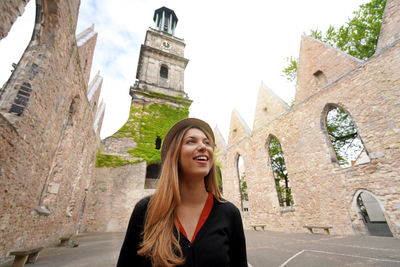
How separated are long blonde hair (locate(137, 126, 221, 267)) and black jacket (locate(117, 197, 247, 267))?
0.06 m

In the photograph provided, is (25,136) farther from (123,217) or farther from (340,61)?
(340,61)

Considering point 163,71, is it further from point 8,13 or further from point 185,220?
point 185,220

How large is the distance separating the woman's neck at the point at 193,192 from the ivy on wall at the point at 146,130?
13.6 meters

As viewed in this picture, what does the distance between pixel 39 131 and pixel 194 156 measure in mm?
5227

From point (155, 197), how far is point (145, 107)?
17.1 meters

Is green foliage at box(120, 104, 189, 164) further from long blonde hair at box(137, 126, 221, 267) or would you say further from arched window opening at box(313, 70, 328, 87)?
long blonde hair at box(137, 126, 221, 267)

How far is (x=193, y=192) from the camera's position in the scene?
147 centimetres

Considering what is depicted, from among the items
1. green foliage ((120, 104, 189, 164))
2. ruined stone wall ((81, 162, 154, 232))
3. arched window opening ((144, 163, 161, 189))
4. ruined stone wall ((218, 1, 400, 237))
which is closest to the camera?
ruined stone wall ((218, 1, 400, 237))

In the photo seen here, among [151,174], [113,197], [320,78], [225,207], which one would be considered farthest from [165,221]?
[151,174]

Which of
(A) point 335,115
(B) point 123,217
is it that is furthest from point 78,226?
(A) point 335,115

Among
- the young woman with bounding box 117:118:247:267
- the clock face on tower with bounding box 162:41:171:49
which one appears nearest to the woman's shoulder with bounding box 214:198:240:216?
the young woman with bounding box 117:118:247:267

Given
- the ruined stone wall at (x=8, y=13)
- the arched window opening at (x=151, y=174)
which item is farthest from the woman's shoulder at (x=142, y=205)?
the arched window opening at (x=151, y=174)

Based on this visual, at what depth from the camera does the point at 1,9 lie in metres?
3.13

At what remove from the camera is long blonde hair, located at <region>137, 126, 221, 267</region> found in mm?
1078
